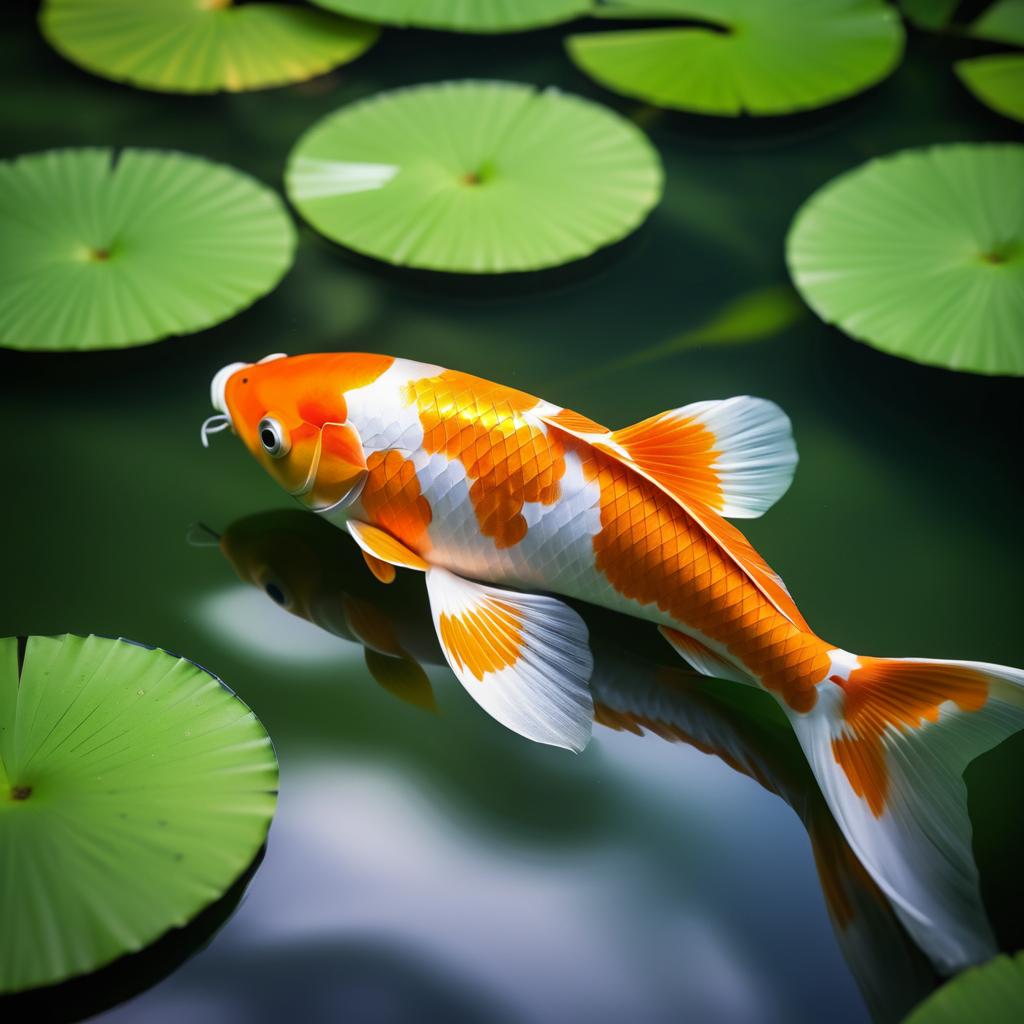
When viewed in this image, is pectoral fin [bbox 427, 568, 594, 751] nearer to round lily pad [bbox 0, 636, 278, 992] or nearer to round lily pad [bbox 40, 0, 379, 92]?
round lily pad [bbox 0, 636, 278, 992]

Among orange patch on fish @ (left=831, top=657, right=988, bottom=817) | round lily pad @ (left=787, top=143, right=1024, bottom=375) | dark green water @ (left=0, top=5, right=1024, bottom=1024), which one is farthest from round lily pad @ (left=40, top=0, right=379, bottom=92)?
orange patch on fish @ (left=831, top=657, right=988, bottom=817)

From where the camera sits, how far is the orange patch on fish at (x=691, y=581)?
0.87 meters

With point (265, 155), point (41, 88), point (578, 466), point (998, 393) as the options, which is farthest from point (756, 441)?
point (41, 88)

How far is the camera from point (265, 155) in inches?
57.7

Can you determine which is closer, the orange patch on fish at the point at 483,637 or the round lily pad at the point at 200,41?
the orange patch on fish at the point at 483,637

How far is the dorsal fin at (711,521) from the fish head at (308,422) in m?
0.15

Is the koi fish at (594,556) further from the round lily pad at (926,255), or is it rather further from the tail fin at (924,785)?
the round lily pad at (926,255)

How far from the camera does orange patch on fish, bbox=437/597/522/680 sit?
3.00 ft

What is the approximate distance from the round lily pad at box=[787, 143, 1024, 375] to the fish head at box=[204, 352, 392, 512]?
513 mm

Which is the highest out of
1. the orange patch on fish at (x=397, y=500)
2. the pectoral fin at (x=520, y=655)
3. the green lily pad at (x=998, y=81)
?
the green lily pad at (x=998, y=81)

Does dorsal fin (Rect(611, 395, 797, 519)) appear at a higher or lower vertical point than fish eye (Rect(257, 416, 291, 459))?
higher

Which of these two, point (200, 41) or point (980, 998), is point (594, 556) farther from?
point (200, 41)

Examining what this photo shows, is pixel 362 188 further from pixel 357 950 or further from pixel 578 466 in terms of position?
pixel 357 950

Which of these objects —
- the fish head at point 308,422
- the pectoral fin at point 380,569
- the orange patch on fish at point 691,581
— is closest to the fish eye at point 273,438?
the fish head at point 308,422
